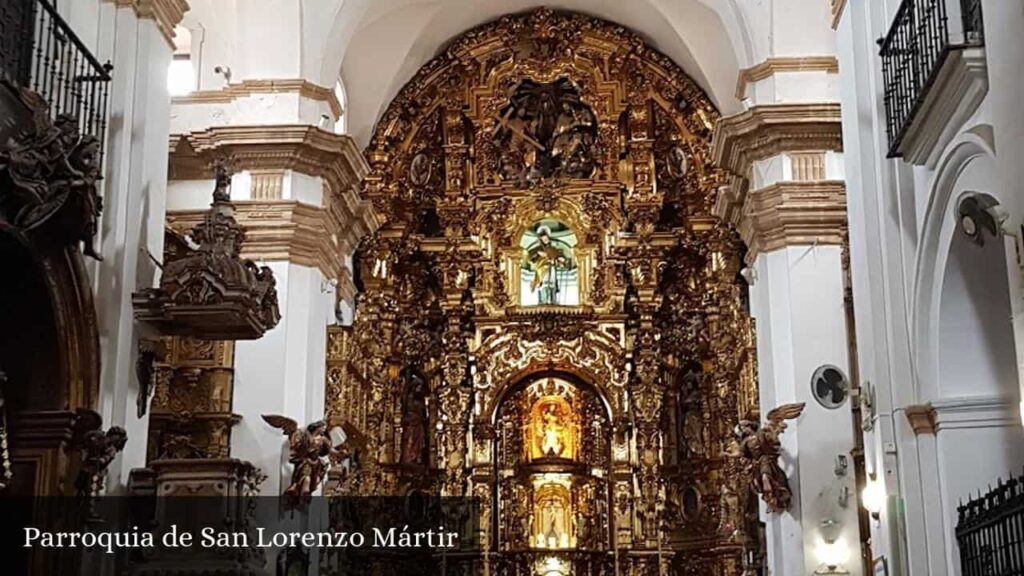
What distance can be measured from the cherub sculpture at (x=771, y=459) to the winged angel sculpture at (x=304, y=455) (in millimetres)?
4989

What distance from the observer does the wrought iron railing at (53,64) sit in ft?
31.1

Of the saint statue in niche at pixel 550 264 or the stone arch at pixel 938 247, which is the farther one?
the saint statue in niche at pixel 550 264

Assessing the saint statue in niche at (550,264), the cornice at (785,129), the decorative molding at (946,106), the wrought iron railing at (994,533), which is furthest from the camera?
the saint statue in niche at (550,264)

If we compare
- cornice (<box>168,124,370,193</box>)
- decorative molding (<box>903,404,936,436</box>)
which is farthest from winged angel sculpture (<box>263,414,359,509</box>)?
decorative molding (<box>903,404,936,436</box>)

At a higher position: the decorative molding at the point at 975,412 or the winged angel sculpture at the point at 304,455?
the winged angel sculpture at the point at 304,455

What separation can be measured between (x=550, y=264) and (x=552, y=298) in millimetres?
585

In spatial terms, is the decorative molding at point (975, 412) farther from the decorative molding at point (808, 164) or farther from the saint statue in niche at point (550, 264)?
the saint statue in niche at point (550, 264)

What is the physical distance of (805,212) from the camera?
1648cm

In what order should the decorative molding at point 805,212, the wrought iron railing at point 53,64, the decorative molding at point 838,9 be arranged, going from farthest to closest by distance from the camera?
the decorative molding at point 805,212 < the decorative molding at point 838,9 < the wrought iron railing at point 53,64

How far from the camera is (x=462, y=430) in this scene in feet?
71.3

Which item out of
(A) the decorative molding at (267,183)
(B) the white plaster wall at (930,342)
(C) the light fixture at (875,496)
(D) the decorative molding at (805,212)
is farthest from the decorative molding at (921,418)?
(A) the decorative molding at (267,183)

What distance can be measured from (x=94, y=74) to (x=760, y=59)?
9.34m

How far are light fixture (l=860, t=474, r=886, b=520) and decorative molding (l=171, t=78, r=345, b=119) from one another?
9.36 m

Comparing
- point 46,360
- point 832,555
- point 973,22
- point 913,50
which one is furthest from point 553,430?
point 973,22
